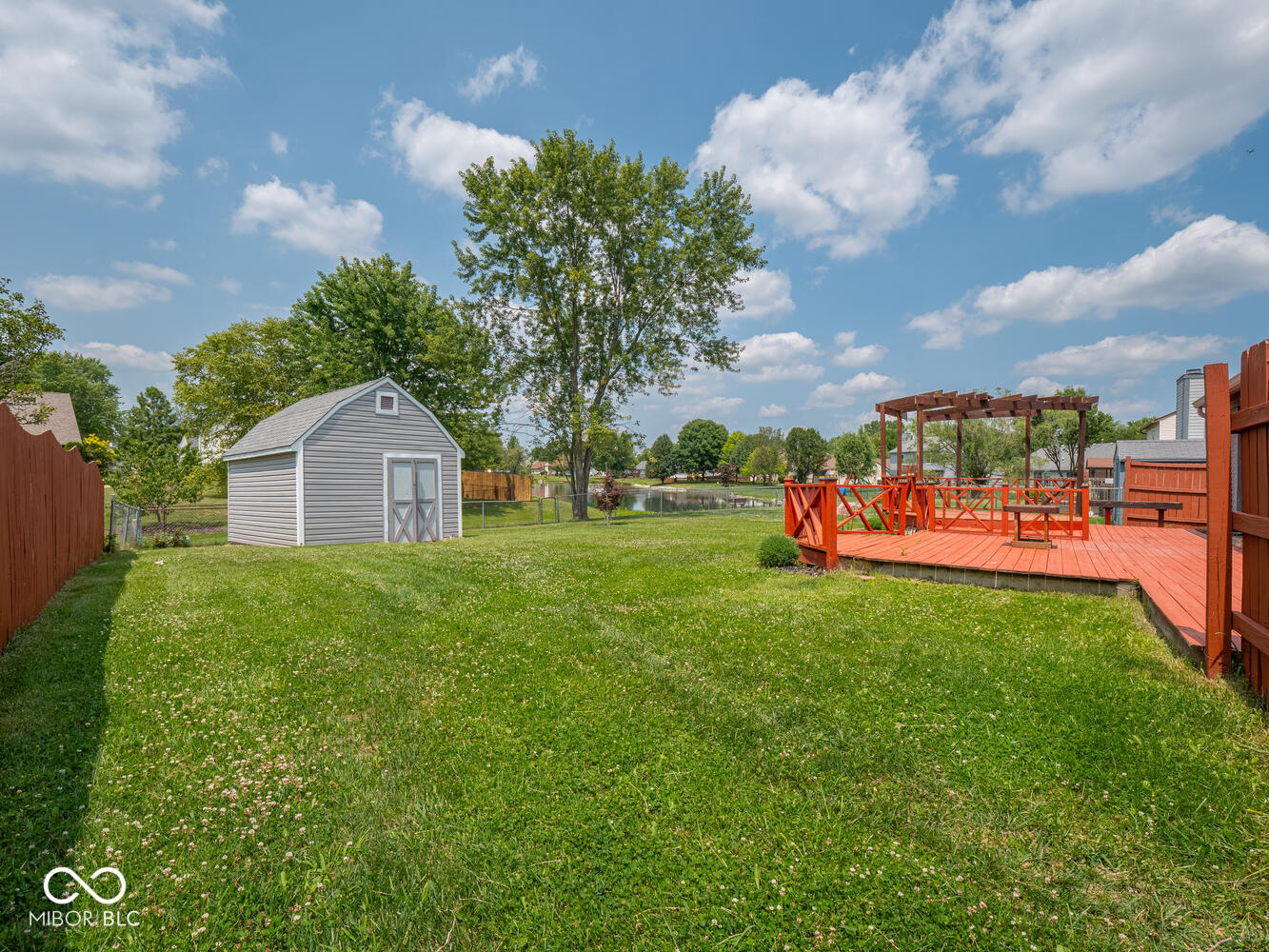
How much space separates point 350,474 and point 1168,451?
3541 cm

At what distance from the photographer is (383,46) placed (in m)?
10.4

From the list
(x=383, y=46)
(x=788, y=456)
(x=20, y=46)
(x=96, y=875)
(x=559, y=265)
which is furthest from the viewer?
(x=788, y=456)

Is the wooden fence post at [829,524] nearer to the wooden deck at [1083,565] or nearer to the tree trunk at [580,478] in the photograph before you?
the wooden deck at [1083,565]

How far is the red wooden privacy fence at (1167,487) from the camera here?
13.0 metres

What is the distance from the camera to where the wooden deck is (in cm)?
496

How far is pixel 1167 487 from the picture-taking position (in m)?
13.5

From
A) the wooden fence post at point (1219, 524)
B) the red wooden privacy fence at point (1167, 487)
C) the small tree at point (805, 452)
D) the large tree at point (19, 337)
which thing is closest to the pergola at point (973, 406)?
the red wooden privacy fence at point (1167, 487)

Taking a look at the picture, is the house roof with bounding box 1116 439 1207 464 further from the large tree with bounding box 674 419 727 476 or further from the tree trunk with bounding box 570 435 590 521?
A: the large tree with bounding box 674 419 727 476

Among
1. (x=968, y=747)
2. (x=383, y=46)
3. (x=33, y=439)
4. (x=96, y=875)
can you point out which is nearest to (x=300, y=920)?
(x=96, y=875)

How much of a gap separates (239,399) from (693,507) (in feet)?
90.1

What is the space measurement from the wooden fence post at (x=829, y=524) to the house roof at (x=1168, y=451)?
959 inches

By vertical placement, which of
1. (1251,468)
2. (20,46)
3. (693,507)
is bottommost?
(693,507)

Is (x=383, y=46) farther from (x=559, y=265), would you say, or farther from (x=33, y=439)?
(x=559, y=265)

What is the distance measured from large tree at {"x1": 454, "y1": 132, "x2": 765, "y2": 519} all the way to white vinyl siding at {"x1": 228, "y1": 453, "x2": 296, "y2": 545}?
1195 centimetres
